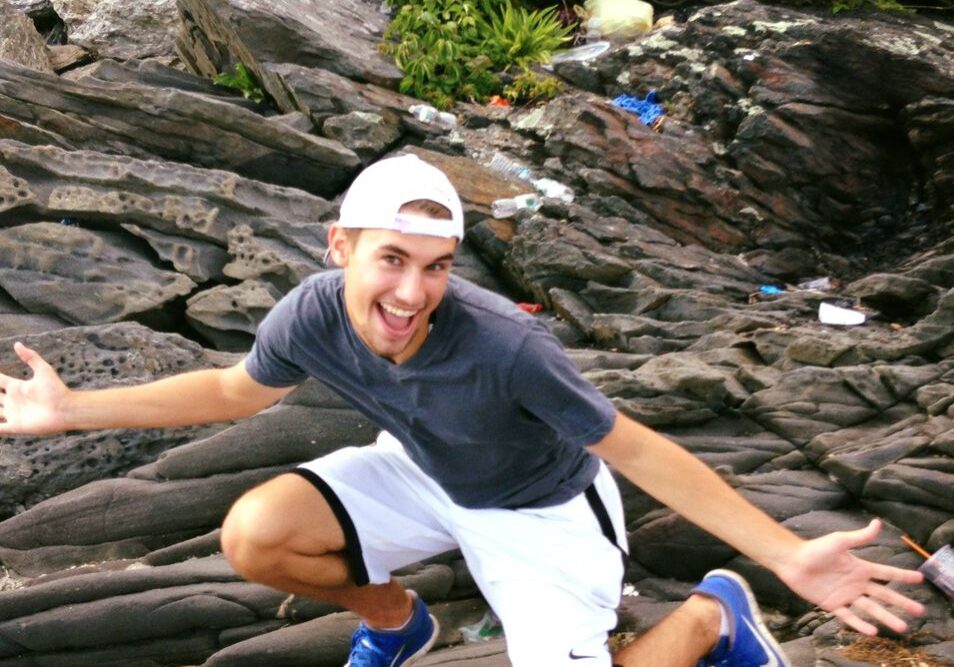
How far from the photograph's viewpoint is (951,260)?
22.5 feet

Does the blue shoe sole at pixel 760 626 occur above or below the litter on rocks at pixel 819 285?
above

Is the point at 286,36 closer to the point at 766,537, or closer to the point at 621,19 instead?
the point at 621,19

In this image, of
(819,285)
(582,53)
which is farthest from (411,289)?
(582,53)

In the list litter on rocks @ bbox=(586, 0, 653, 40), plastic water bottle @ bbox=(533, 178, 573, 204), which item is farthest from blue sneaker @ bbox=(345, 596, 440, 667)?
litter on rocks @ bbox=(586, 0, 653, 40)

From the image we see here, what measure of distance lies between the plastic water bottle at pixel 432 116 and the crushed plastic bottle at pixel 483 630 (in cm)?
515

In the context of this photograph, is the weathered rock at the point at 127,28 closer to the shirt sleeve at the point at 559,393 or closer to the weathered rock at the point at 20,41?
the weathered rock at the point at 20,41

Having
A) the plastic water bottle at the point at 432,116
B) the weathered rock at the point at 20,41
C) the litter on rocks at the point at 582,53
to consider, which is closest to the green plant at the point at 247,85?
the plastic water bottle at the point at 432,116

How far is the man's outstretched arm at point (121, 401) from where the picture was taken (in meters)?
3.65

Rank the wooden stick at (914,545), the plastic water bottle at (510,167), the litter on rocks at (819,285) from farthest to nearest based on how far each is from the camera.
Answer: the plastic water bottle at (510,167) → the litter on rocks at (819,285) → the wooden stick at (914,545)

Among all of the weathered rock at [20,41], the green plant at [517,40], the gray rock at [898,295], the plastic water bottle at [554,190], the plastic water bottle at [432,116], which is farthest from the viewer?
the weathered rock at [20,41]

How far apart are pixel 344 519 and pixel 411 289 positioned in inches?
42.6

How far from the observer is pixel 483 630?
4.78 meters

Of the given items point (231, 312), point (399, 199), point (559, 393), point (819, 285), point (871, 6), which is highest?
point (871, 6)

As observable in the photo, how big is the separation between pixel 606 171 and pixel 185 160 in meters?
3.44
